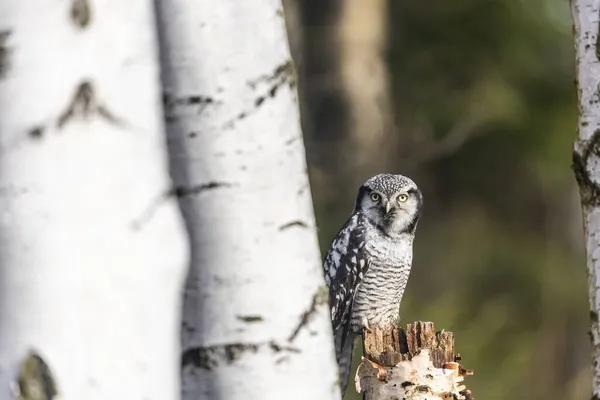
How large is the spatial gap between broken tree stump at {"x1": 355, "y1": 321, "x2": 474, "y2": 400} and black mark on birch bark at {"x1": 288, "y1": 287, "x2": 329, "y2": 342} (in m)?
1.18

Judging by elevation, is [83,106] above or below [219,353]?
above

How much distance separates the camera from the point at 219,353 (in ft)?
4.47

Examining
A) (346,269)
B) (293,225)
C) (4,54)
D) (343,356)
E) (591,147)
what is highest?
(4,54)

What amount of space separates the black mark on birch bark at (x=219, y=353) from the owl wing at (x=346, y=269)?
2.58m

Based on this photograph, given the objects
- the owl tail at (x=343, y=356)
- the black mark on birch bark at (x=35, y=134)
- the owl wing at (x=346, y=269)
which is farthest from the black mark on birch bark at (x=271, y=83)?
the owl tail at (x=343, y=356)

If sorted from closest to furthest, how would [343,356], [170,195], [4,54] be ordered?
1. [4,54]
2. [170,195]
3. [343,356]

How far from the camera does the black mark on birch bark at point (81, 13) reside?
122cm

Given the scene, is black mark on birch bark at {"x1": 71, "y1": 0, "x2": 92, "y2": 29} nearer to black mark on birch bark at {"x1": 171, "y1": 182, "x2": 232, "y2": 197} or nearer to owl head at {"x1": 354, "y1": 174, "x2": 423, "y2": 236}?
black mark on birch bark at {"x1": 171, "y1": 182, "x2": 232, "y2": 197}

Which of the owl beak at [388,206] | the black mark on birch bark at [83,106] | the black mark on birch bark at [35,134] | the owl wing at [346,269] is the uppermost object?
the black mark on birch bark at [83,106]

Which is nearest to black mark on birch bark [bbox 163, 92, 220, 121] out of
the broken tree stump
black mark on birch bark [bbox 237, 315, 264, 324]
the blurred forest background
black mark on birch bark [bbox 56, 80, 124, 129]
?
black mark on birch bark [bbox 56, 80, 124, 129]

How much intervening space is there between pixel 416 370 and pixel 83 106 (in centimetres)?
157

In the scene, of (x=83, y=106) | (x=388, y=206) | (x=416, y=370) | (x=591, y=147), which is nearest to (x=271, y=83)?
(x=83, y=106)

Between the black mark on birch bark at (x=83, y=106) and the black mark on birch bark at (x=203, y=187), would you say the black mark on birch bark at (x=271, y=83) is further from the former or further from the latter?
the black mark on birch bark at (x=83, y=106)

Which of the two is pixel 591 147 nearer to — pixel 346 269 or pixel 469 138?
pixel 346 269
